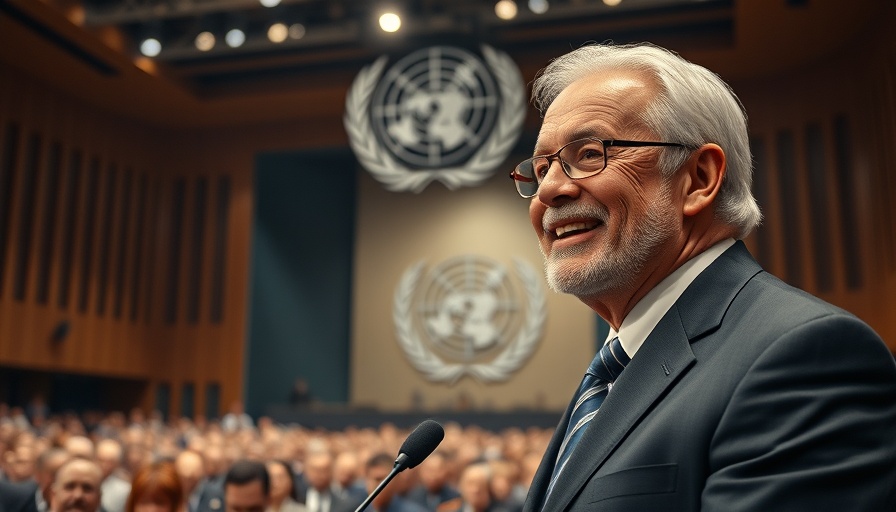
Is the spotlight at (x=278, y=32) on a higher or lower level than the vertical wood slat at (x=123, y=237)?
higher

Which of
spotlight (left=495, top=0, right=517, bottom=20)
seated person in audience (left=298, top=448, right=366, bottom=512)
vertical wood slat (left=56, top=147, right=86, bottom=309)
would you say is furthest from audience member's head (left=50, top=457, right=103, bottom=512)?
vertical wood slat (left=56, top=147, right=86, bottom=309)

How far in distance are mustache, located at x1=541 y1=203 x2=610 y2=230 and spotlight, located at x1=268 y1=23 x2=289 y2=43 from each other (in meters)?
13.5

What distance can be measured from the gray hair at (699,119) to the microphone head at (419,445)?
2.34 ft

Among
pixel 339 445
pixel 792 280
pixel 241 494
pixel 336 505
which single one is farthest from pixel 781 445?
pixel 792 280

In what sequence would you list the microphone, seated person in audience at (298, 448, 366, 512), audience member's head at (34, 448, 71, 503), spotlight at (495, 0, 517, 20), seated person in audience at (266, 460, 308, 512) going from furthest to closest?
spotlight at (495, 0, 517, 20) → seated person in audience at (298, 448, 366, 512) → audience member's head at (34, 448, 71, 503) → seated person in audience at (266, 460, 308, 512) → the microphone

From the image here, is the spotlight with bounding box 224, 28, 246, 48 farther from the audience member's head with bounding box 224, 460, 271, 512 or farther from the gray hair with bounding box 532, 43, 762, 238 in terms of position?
the gray hair with bounding box 532, 43, 762, 238

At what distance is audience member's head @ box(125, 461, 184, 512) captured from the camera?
4258 mm

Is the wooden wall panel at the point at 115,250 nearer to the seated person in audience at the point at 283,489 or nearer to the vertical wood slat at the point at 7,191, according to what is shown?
the vertical wood slat at the point at 7,191

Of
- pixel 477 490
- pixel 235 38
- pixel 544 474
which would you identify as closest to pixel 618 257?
pixel 544 474

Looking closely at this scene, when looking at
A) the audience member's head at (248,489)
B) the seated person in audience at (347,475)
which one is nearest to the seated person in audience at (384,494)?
the seated person in audience at (347,475)

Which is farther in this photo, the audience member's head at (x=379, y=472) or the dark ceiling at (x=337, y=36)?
the dark ceiling at (x=337, y=36)

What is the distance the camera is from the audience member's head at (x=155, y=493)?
4.26m

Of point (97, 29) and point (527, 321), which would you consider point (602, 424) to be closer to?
point (97, 29)

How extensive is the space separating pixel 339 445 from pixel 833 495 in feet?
30.4
